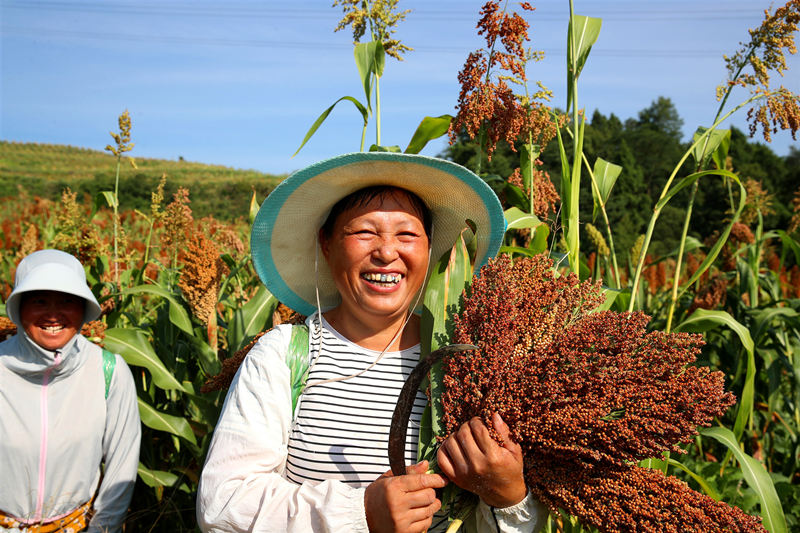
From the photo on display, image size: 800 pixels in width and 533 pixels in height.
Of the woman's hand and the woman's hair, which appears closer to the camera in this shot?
the woman's hand

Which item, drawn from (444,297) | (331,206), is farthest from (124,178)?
(444,297)

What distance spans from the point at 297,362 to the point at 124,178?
39043mm

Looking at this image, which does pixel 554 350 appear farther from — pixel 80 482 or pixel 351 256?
pixel 80 482

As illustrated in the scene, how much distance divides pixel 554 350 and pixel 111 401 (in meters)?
2.21

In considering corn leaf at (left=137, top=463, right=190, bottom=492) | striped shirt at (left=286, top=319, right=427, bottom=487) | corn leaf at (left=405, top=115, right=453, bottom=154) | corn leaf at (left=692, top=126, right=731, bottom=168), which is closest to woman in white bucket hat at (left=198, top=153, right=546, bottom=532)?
striped shirt at (left=286, top=319, right=427, bottom=487)

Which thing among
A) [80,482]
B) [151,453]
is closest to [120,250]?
[151,453]

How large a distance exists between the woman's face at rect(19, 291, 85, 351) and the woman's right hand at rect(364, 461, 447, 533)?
1.83 meters

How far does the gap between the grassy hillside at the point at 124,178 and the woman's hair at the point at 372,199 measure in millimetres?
23295

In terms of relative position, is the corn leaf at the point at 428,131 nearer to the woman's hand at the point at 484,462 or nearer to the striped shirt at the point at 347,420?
the striped shirt at the point at 347,420

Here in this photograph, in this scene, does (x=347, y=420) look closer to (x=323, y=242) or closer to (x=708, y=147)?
(x=323, y=242)

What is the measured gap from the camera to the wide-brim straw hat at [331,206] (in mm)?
1743

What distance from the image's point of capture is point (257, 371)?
1603 millimetres

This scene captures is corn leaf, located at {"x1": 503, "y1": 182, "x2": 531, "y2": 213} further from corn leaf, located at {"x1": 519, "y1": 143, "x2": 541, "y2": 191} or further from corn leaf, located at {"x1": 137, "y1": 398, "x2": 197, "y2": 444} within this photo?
corn leaf, located at {"x1": 137, "y1": 398, "x2": 197, "y2": 444}

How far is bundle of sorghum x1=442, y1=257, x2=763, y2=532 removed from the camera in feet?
3.90
